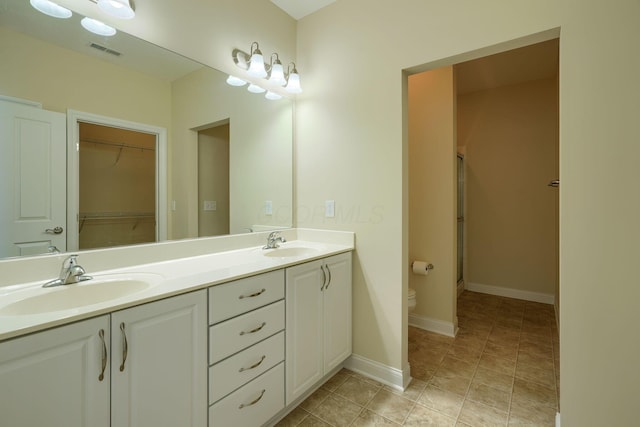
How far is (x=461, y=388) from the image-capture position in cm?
182

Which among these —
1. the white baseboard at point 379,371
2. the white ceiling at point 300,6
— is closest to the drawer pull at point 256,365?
the white baseboard at point 379,371

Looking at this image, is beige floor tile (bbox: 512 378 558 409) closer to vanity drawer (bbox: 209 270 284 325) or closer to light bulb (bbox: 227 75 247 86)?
vanity drawer (bbox: 209 270 284 325)

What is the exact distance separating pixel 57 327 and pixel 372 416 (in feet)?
4.98

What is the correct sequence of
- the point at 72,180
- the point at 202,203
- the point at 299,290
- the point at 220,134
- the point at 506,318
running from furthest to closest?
the point at 506,318, the point at 220,134, the point at 202,203, the point at 299,290, the point at 72,180

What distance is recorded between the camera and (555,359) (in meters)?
2.14

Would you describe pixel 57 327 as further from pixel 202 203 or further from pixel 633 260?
pixel 633 260

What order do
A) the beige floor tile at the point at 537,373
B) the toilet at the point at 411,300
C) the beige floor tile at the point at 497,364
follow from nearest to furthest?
the beige floor tile at the point at 537,373, the beige floor tile at the point at 497,364, the toilet at the point at 411,300

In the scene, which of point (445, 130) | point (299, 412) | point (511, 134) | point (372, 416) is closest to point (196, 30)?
point (445, 130)

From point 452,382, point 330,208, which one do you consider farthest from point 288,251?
point 452,382

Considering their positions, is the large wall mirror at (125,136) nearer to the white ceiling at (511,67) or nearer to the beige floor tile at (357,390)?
the beige floor tile at (357,390)

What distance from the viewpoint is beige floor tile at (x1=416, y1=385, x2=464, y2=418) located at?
1626 millimetres

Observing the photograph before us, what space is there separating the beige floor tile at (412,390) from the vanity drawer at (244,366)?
2.70ft

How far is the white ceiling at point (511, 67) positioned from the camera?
8.96 feet

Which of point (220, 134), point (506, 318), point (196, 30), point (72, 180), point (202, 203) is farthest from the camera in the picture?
point (506, 318)
